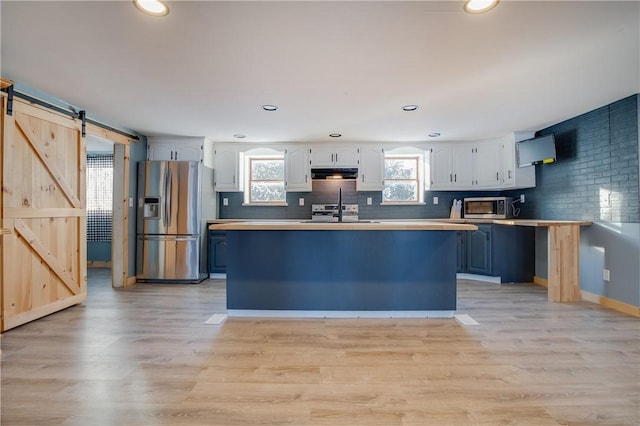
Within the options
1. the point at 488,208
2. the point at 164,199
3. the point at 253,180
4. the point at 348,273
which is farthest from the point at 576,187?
the point at 164,199

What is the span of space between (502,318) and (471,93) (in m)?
2.29

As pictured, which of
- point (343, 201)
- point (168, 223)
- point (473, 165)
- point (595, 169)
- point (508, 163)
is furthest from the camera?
point (343, 201)

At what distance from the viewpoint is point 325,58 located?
235cm

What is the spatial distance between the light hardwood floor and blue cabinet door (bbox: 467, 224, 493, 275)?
1.56 metres

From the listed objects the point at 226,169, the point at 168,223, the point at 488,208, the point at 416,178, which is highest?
the point at 226,169

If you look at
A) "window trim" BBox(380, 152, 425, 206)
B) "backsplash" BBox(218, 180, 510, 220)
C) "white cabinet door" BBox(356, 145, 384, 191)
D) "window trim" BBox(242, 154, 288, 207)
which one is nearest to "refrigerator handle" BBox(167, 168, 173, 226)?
"backsplash" BBox(218, 180, 510, 220)

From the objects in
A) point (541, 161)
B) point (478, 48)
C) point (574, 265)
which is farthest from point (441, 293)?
point (541, 161)

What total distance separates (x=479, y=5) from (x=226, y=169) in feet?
14.3

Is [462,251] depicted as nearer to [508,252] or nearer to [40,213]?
[508,252]

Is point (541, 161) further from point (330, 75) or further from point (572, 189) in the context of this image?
point (330, 75)

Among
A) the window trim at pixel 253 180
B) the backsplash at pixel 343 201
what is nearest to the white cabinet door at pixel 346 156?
the backsplash at pixel 343 201

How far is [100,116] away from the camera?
3869mm

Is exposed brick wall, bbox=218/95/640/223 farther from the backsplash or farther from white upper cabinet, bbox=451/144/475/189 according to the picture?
white upper cabinet, bbox=451/144/475/189

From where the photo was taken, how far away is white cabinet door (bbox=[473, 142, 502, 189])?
4965 mm
